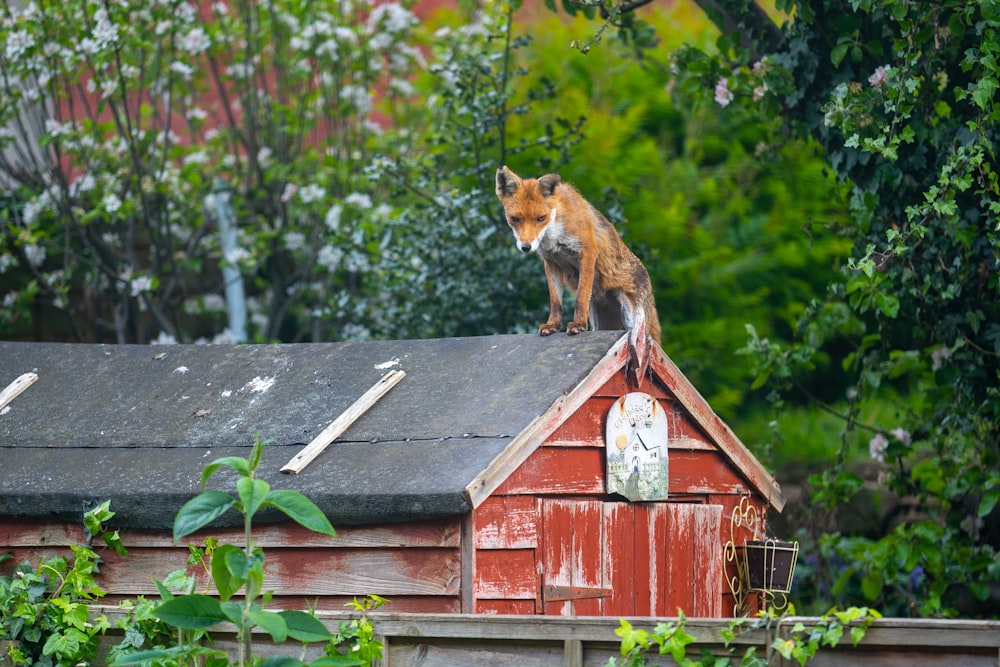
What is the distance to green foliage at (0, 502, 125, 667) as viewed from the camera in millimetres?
5055

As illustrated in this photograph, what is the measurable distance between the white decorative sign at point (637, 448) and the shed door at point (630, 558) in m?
0.09

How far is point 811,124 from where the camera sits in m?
7.50

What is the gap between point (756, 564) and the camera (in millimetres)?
6199

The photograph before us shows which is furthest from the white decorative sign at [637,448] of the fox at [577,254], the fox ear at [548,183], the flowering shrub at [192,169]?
the flowering shrub at [192,169]

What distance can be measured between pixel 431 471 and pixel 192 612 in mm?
1232

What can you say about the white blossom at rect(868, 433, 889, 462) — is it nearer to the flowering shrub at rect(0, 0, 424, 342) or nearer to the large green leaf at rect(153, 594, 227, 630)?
the flowering shrub at rect(0, 0, 424, 342)

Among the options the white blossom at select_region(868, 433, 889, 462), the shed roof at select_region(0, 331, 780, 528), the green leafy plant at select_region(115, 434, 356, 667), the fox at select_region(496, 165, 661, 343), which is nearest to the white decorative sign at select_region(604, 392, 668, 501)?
the shed roof at select_region(0, 331, 780, 528)

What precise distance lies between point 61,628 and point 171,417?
1.37 meters

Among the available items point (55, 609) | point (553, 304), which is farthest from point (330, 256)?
point (55, 609)

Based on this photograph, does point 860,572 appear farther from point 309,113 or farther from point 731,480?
point 309,113

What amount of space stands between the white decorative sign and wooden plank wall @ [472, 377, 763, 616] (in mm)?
49

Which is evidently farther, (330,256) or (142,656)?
(330,256)

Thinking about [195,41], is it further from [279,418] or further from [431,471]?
[431,471]

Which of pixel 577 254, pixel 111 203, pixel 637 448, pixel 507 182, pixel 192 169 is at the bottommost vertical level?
pixel 637 448
